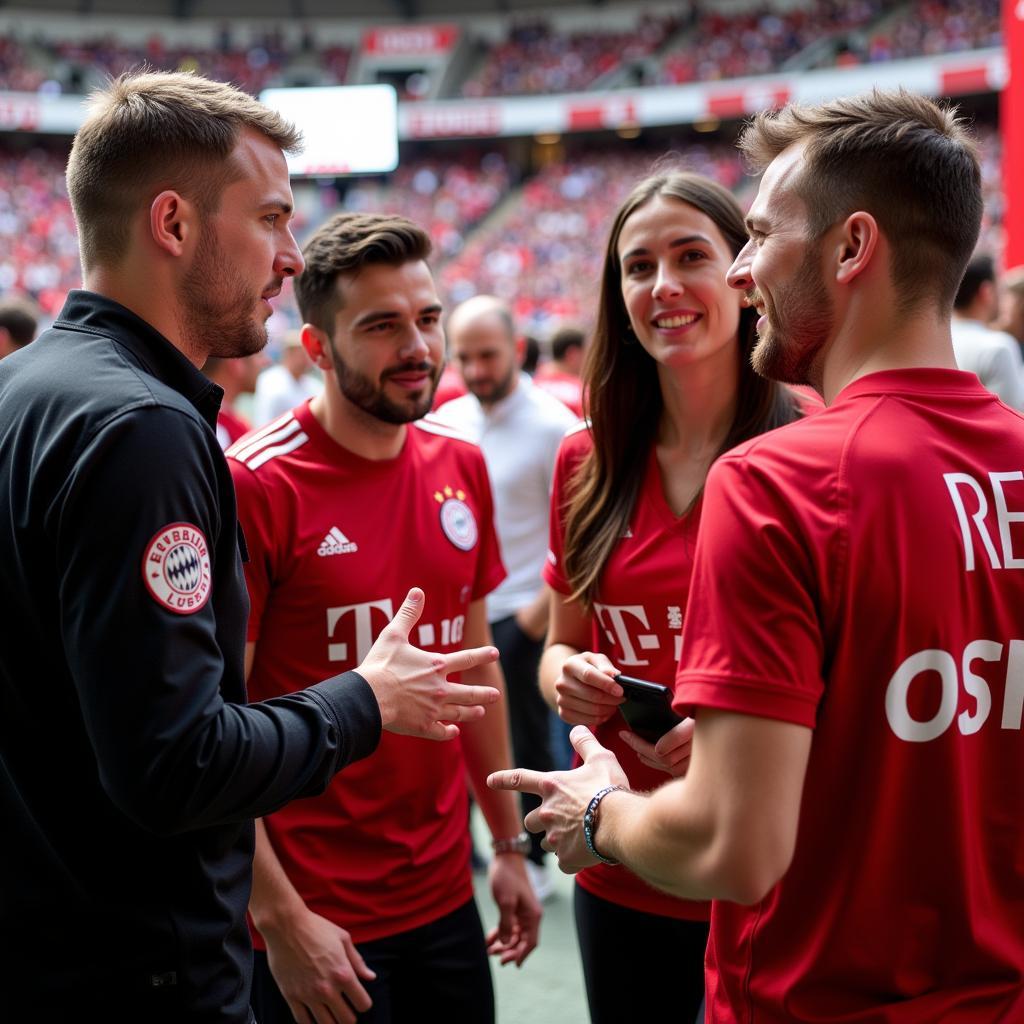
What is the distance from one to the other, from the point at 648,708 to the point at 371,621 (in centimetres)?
73

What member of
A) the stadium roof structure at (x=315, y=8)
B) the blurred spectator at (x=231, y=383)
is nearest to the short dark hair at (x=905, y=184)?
the blurred spectator at (x=231, y=383)

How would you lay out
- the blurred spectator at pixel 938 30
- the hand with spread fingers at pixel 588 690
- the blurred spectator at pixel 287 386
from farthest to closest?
the blurred spectator at pixel 938 30
the blurred spectator at pixel 287 386
the hand with spread fingers at pixel 588 690

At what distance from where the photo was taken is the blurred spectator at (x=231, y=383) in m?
4.66

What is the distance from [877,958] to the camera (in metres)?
1.26

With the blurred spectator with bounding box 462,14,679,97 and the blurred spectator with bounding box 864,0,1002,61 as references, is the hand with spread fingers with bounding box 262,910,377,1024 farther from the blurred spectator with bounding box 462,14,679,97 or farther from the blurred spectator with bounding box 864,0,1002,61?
the blurred spectator with bounding box 462,14,679,97

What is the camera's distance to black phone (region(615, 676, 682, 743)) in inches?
Answer: 65.1

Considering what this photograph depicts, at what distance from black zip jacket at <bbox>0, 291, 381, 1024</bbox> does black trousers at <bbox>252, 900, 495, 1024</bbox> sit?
0.65 meters

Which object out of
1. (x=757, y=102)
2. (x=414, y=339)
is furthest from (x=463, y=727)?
(x=757, y=102)

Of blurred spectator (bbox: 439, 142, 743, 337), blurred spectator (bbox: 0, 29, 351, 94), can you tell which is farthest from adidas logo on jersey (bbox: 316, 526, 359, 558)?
blurred spectator (bbox: 0, 29, 351, 94)

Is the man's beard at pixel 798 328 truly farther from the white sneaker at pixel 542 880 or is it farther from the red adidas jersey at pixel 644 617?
the white sneaker at pixel 542 880

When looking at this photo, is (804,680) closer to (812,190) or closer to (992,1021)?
(992,1021)

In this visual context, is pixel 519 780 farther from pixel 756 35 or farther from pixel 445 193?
pixel 756 35

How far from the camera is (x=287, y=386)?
826 centimetres

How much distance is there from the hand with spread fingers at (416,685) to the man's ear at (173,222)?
608 mm
